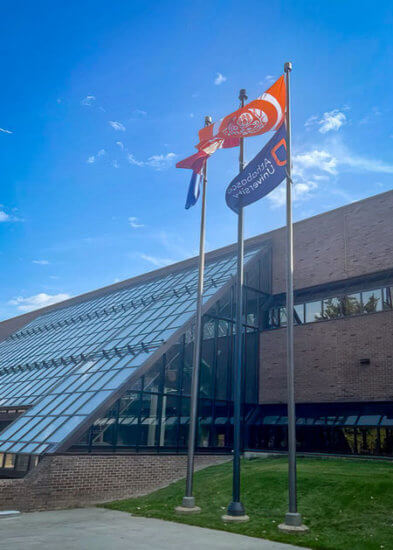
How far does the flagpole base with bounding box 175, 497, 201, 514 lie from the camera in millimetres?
13906

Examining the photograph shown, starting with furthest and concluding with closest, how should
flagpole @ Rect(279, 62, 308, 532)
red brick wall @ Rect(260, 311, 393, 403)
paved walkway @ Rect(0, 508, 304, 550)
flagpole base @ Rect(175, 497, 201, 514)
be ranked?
red brick wall @ Rect(260, 311, 393, 403) < flagpole base @ Rect(175, 497, 201, 514) < flagpole @ Rect(279, 62, 308, 532) < paved walkway @ Rect(0, 508, 304, 550)

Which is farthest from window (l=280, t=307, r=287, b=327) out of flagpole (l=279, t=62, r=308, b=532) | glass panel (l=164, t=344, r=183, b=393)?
flagpole (l=279, t=62, r=308, b=532)

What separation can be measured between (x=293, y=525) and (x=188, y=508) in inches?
143

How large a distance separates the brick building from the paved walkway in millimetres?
2056

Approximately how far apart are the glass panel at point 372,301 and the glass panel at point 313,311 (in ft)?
6.94

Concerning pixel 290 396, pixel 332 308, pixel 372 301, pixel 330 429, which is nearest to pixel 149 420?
pixel 330 429

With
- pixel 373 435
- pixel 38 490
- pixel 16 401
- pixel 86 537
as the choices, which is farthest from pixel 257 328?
pixel 86 537

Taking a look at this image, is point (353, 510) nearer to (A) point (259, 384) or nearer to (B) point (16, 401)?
(A) point (259, 384)

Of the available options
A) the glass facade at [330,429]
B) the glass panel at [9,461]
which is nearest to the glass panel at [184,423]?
the glass facade at [330,429]

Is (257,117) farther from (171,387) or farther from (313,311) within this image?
(313,311)

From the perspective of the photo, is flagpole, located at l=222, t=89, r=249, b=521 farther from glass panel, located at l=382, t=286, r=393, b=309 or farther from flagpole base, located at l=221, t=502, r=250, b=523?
glass panel, located at l=382, t=286, r=393, b=309

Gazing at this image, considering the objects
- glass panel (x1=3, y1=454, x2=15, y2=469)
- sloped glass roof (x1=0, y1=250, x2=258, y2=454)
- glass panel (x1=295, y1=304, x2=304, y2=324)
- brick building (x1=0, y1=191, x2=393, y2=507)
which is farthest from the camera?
glass panel (x1=295, y1=304, x2=304, y2=324)

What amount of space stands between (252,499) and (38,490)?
5966 mm

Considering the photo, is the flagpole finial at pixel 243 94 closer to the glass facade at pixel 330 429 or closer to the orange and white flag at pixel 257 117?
the orange and white flag at pixel 257 117
